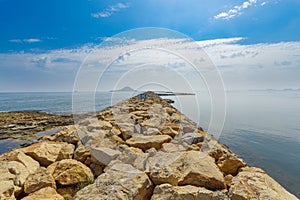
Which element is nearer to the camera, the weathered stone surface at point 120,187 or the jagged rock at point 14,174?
the weathered stone surface at point 120,187

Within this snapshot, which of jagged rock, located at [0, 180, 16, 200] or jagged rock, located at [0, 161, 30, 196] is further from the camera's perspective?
jagged rock, located at [0, 161, 30, 196]

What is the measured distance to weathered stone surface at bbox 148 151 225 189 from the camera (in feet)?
8.79

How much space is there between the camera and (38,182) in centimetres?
276

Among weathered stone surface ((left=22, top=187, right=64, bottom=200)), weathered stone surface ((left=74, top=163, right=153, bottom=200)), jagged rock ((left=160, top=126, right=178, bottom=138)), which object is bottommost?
weathered stone surface ((left=22, top=187, right=64, bottom=200))

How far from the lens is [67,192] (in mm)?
2805

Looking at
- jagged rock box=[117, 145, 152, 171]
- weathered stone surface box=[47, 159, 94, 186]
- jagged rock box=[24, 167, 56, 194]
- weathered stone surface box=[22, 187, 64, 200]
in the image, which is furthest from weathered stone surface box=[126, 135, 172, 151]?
weathered stone surface box=[22, 187, 64, 200]

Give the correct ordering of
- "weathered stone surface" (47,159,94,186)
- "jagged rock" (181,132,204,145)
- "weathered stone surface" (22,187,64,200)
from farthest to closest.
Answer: "jagged rock" (181,132,204,145) < "weathered stone surface" (47,159,94,186) < "weathered stone surface" (22,187,64,200)

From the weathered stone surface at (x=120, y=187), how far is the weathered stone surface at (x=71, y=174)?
475 mm

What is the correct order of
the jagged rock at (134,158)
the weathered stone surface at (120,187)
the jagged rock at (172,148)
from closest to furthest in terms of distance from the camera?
the weathered stone surface at (120,187) < the jagged rock at (134,158) < the jagged rock at (172,148)

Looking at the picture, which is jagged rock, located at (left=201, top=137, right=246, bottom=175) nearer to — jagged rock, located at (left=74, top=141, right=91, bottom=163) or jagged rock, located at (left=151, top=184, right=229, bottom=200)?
jagged rock, located at (left=151, top=184, right=229, bottom=200)

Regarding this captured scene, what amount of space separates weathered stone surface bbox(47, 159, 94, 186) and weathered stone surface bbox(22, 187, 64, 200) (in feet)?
0.94

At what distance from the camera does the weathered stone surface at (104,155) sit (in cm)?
339

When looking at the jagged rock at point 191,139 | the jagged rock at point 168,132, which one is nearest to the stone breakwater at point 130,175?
the jagged rock at point 191,139

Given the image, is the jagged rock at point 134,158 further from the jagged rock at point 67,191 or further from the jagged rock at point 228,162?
the jagged rock at point 228,162
